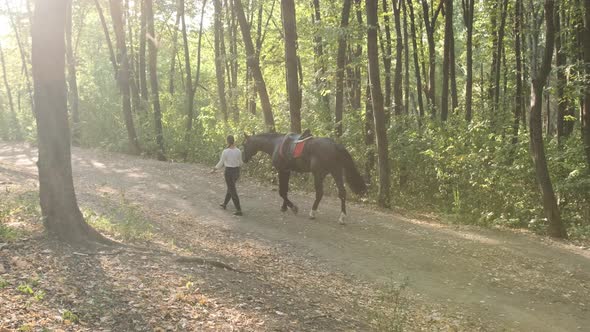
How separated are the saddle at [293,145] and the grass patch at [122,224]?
409cm

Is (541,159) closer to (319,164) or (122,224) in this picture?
(319,164)

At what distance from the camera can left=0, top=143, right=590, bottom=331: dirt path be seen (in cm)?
746

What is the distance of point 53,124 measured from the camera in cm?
722

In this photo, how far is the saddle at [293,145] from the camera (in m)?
13.1

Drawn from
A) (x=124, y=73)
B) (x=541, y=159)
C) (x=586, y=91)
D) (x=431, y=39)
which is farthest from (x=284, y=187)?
(x=124, y=73)

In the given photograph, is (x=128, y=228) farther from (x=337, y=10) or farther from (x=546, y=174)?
(x=337, y=10)

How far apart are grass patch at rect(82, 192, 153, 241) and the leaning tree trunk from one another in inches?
49.7

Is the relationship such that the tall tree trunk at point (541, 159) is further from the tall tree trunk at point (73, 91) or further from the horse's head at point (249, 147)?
the tall tree trunk at point (73, 91)

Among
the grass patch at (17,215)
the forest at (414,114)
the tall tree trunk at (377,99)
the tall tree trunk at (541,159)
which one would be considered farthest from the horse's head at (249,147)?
the tall tree trunk at (541,159)

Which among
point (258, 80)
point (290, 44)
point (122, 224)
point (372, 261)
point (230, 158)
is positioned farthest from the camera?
point (258, 80)

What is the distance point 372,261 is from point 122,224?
16.2ft

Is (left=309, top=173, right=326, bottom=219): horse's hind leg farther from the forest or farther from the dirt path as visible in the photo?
the forest

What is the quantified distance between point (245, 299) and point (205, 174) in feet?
44.7

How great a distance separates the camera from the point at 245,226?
1202 cm
